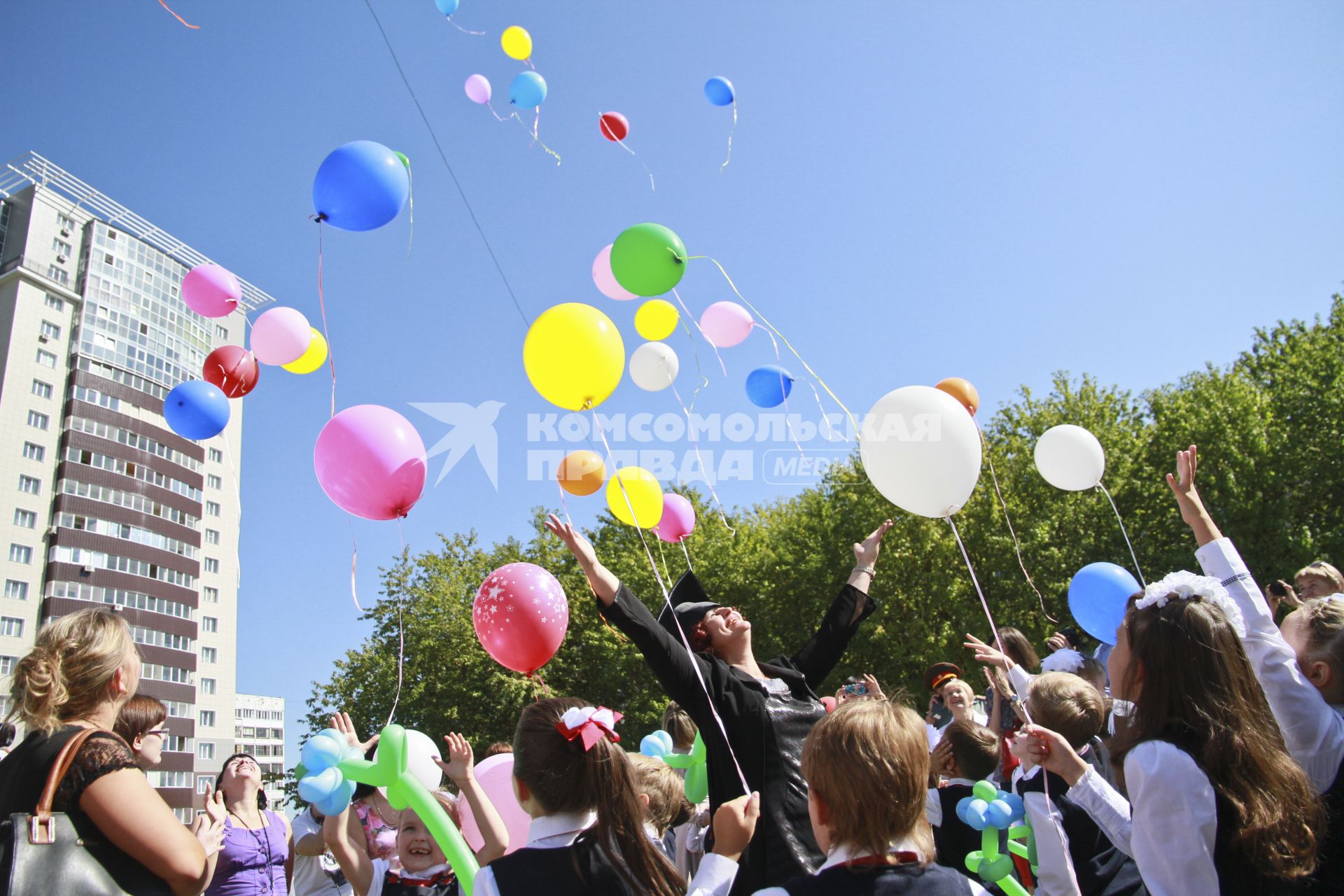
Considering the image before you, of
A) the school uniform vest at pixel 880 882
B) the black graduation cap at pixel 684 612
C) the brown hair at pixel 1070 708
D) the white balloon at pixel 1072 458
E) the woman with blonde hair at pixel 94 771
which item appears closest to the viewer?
the school uniform vest at pixel 880 882

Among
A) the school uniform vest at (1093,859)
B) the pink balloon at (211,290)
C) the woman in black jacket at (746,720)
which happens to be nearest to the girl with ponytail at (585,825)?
the woman in black jacket at (746,720)

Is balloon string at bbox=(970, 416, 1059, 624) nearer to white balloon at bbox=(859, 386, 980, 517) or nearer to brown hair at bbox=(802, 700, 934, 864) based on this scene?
white balloon at bbox=(859, 386, 980, 517)

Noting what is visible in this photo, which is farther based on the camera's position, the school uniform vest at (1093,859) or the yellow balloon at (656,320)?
the yellow balloon at (656,320)

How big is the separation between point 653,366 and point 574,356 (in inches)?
99.5

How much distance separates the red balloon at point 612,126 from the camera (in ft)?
23.0

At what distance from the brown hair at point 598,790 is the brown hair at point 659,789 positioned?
1.39 meters

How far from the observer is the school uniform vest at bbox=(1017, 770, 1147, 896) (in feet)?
8.84

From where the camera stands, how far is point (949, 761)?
403 cm

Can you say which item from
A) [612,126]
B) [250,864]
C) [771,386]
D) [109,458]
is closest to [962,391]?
[771,386]

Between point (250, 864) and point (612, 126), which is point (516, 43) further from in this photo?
point (250, 864)

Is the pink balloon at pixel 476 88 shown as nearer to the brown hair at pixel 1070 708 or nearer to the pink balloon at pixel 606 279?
the pink balloon at pixel 606 279

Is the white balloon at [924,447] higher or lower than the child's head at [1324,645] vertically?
higher

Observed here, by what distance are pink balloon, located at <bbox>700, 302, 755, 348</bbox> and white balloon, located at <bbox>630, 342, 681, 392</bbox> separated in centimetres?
43

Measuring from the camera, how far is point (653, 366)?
7.10m
